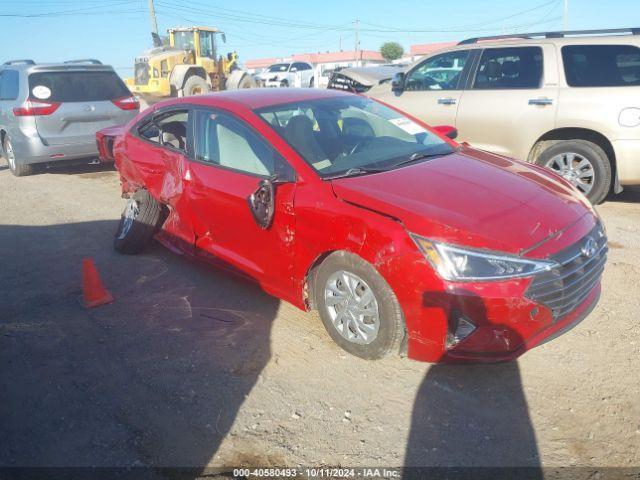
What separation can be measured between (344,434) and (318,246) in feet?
3.74

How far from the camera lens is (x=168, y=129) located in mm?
5066

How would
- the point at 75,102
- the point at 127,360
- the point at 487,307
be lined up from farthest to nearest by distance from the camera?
1. the point at 75,102
2. the point at 127,360
3. the point at 487,307

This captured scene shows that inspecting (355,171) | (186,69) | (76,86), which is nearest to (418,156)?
(355,171)

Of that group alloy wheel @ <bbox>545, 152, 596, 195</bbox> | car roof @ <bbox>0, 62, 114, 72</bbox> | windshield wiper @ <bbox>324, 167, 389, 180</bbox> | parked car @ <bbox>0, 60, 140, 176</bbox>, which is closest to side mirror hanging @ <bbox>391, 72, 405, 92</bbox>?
alloy wheel @ <bbox>545, 152, 596, 195</bbox>

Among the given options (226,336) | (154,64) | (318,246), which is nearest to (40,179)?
(226,336)

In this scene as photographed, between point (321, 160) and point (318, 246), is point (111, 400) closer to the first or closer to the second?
point (318, 246)

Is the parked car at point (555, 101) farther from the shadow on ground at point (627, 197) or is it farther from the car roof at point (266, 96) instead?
the car roof at point (266, 96)

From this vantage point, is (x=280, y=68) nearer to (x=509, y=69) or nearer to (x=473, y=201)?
A: (x=509, y=69)

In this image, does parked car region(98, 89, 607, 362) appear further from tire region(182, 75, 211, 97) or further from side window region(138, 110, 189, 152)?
tire region(182, 75, 211, 97)

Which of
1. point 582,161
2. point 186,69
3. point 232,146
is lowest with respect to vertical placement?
point 582,161

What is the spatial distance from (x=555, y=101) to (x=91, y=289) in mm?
5238

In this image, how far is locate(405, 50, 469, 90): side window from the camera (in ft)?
22.7

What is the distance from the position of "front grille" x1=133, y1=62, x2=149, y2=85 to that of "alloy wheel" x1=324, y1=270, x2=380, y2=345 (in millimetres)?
18357

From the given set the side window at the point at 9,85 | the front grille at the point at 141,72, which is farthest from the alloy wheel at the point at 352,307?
the front grille at the point at 141,72
